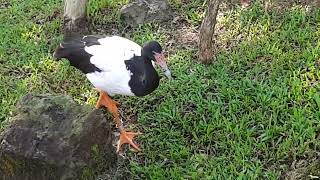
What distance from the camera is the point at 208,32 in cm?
479

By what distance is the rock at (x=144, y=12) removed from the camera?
5.83 m

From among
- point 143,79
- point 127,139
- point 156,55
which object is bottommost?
point 127,139

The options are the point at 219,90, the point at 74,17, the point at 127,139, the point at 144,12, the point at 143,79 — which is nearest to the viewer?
the point at 143,79

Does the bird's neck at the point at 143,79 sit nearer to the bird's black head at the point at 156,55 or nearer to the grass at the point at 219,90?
the bird's black head at the point at 156,55

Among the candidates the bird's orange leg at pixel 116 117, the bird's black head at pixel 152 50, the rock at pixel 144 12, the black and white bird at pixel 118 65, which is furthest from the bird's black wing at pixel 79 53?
the rock at pixel 144 12

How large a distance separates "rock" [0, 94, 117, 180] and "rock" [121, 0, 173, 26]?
214 cm

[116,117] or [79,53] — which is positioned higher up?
[79,53]

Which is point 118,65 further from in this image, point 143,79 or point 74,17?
point 74,17

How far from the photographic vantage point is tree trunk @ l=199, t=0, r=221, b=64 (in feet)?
15.4

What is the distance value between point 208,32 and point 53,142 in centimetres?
187

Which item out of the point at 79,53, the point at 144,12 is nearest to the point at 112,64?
the point at 79,53

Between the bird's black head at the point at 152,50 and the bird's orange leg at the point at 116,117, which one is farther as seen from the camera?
the bird's orange leg at the point at 116,117

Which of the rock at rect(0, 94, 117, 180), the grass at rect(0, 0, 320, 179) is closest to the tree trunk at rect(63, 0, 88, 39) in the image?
the grass at rect(0, 0, 320, 179)

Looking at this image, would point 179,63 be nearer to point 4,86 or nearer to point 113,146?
point 113,146
